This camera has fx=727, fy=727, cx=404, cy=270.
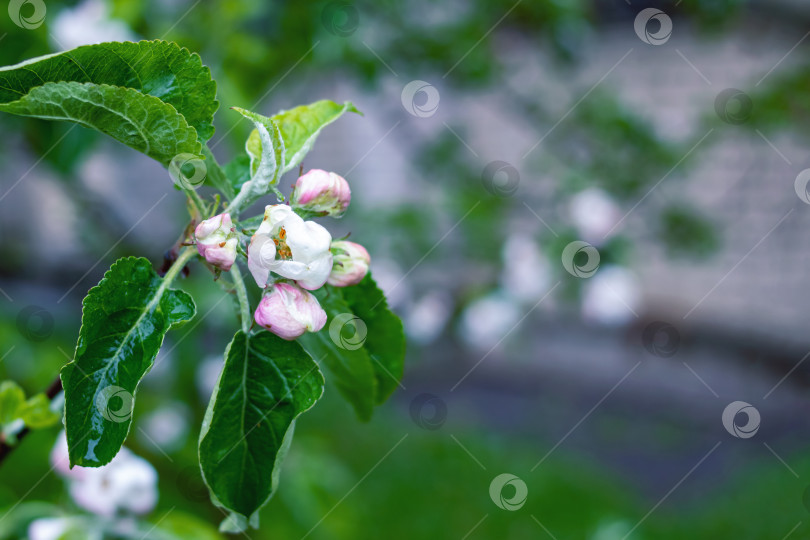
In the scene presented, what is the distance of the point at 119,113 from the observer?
0.61m

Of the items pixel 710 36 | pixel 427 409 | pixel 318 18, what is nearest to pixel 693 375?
pixel 427 409

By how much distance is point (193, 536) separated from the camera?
1.09 metres

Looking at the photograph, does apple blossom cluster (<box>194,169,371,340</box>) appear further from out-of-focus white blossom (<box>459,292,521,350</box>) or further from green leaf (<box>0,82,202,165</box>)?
out-of-focus white blossom (<box>459,292,521,350</box>)

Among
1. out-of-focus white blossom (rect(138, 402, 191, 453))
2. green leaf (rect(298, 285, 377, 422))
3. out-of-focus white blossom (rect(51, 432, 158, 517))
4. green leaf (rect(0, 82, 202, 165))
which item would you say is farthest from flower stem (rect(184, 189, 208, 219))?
out-of-focus white blossom (rect(138, 402, 191, 453))

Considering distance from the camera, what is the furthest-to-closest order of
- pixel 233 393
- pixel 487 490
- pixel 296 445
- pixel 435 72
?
pixel 487 490 < pixel 435 72 < pixel 296 445 < pixel 233 393

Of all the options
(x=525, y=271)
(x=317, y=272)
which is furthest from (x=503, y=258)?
(x=317, y=272)

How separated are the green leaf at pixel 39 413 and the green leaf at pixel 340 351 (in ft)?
0.92

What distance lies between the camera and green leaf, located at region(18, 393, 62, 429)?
2.52 ft

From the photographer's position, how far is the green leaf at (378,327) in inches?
29.3

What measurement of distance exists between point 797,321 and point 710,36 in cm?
322

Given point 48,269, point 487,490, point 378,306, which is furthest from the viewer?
point 48,269

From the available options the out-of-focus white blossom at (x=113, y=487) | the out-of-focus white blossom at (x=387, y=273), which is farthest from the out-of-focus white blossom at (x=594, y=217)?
the out-of-focus white blossom at (x=113, y=487)

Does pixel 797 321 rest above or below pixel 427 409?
above

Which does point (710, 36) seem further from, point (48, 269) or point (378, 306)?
point (48, 269)
